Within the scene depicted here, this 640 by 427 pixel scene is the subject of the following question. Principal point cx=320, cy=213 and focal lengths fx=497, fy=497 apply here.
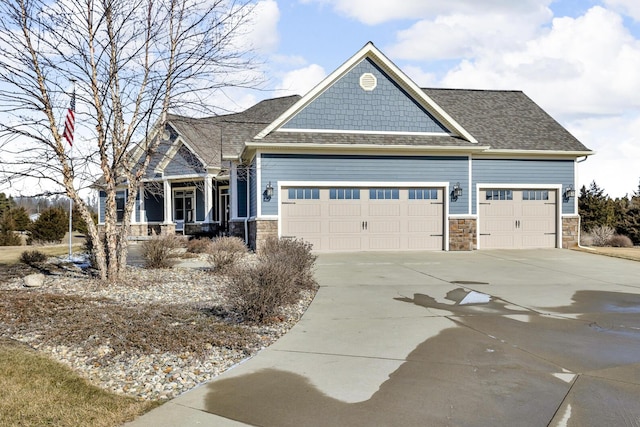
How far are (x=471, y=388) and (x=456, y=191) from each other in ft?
47.8

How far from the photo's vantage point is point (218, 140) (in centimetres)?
2594

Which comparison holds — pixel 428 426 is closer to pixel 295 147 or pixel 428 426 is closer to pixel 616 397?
pixel 616 397

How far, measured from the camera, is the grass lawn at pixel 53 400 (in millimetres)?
3900

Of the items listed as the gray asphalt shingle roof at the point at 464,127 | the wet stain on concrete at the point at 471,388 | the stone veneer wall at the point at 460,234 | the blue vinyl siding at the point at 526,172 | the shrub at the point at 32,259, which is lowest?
the wet stain on concrete at the point at 471,388

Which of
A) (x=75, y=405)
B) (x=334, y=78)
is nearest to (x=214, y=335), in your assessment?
(x=75, y=405)

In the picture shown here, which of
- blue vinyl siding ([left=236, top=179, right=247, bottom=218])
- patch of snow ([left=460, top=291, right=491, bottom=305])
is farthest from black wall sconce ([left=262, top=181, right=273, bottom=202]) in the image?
patch of snow ([left=460, top=291, right=491, bottom=305])

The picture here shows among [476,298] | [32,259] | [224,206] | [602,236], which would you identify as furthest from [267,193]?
[602,236]

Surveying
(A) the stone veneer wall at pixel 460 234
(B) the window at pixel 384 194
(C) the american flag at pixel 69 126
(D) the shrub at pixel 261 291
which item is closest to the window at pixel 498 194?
(A) the stone veneer wall at pixel 460 234

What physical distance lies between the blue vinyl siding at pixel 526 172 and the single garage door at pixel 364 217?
7.46ft

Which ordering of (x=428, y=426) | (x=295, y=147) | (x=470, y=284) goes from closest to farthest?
1. (x=428, y=426)
2. (x=470, y=284)
3. (x=295, y=147)

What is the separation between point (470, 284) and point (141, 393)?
8064 millimetres

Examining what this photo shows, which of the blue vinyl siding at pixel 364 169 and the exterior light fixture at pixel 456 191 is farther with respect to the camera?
the exterior light fixture at pixel 456 191

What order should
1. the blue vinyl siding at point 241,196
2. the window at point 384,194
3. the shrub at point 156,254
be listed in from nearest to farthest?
the shrub at point 156,254, the window at point 384,194, the blue vinyl siding at point 241,196

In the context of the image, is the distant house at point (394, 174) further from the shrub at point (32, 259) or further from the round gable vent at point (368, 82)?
the shrub at point (32, 259)
